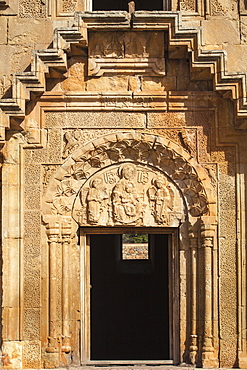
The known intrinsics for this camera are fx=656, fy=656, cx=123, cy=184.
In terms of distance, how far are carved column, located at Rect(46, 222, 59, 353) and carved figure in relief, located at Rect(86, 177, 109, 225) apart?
501 mm

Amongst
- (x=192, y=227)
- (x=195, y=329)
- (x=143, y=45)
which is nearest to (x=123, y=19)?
(x=143, y=45)

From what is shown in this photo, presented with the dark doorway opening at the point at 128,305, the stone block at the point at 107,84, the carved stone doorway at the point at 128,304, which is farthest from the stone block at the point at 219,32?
the dark doorway opening at the point at 128,305

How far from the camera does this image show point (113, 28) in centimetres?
872

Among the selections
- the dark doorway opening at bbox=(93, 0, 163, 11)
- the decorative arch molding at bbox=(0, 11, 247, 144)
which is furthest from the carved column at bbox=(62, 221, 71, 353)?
the dark doorway opening at bbox=(93, 0, 163, 11)

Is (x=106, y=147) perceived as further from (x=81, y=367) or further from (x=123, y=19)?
(x=81, y=367)

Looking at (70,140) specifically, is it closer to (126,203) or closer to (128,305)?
(126,203)

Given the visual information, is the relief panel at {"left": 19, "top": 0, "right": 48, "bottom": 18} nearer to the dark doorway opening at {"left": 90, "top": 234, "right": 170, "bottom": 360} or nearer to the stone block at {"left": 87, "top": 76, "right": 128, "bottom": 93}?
the stone block at {"left": 87, "top": 76, "right": 128, "bottom": 93}

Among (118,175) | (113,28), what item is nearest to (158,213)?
(118,175)

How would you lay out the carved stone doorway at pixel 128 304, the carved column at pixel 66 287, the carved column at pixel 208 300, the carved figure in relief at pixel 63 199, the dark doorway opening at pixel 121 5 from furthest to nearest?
the carved stone doorway at pixel 128 304 → the dark doorway opening at pixel 121 5 → the carved figure in relief at pixel 63 199 → the carved column at pixel 66 287 → the carved column at pixel 208 300

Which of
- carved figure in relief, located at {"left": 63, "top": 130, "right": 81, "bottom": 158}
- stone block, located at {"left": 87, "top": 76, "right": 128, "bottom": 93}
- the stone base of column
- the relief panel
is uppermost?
the relief panel

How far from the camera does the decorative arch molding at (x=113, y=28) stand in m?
8.52

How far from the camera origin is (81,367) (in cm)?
899

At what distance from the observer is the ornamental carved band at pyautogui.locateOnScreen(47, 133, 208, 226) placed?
356 inches

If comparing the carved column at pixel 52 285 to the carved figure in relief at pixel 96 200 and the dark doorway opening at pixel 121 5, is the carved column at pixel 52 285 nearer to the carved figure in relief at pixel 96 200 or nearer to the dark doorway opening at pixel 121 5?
the carved figure in relief at pixel 96 200
